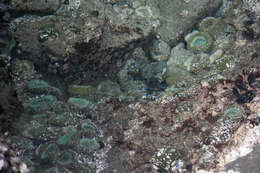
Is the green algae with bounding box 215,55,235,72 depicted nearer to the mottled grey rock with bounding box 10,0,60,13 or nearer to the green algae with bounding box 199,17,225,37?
the green algae with bounding box 199,17,225,37

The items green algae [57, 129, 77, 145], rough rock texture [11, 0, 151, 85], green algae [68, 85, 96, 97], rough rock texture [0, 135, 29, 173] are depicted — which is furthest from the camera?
green algae [68, 85, 96, 97]

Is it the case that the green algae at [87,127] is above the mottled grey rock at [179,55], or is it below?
below

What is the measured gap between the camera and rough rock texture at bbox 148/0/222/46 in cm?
556

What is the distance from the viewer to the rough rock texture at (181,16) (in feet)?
18.2

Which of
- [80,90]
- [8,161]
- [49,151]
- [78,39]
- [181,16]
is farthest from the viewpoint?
[181,16]

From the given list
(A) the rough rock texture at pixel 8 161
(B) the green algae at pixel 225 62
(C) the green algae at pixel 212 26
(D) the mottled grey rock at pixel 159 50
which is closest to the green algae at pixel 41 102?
(A) the rough rock texture at pixel 8 161

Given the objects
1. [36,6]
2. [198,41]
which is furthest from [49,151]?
[198,41]

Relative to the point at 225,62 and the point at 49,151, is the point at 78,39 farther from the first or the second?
the point at 225,62

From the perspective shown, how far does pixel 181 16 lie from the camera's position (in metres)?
5.70

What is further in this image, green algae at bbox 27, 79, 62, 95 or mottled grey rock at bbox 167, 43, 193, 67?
mottled grey rock at bbox 167, 43, 193, 67

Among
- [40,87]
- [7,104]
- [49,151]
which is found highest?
[7,104]

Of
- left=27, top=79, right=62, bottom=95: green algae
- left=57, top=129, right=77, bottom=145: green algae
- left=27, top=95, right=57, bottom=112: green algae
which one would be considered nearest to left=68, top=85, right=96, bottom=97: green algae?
left=27, top=79, right=62, bottom=95: green algae

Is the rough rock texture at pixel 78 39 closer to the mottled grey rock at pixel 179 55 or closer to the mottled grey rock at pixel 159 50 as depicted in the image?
the mottled grey rock at pixel 159 50

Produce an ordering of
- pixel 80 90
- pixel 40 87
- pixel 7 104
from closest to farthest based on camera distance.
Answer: pixel 7 104 → pixel 40 87 → pixel 80 90
